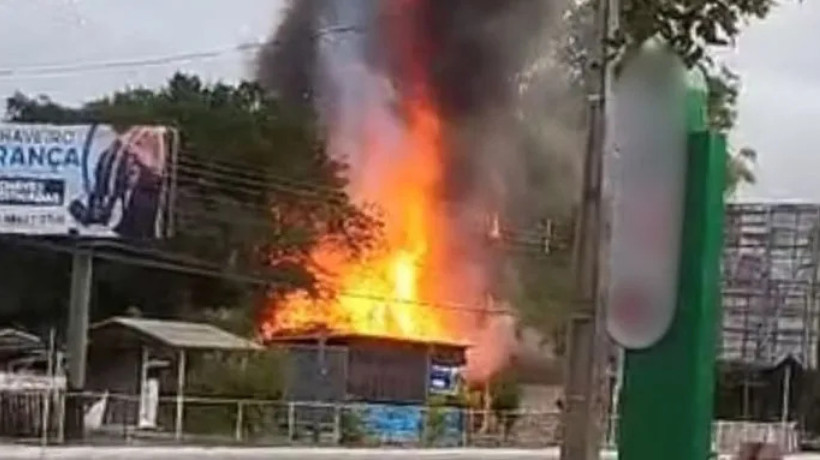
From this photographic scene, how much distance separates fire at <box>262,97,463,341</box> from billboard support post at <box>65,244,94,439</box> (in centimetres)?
854

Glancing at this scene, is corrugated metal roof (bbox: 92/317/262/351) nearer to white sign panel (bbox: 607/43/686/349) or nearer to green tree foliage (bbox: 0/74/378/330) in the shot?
green tree foliage (bbox: 0/74/378/330)

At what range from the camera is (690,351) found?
6680 mm

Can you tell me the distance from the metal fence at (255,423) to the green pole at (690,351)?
2523 cm

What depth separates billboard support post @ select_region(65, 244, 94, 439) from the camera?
32375 mm

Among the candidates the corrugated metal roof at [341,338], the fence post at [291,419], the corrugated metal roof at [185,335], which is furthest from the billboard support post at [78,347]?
the corrugated metal roof at [341,338]

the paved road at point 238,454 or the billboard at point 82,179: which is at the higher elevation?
the billboard at point 82,179

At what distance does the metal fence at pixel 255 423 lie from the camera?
32219 millimetres

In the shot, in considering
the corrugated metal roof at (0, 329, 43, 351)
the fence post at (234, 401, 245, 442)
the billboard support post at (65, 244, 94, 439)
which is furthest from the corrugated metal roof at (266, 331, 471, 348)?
the billboard support post at (65, 244, 94, 439)

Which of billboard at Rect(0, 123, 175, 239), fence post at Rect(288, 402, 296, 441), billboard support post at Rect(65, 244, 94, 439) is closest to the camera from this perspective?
billboard support post at Rect(65, 244, 94, 439)

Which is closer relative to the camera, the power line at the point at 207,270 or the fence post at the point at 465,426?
the fence post at the point at 465,426

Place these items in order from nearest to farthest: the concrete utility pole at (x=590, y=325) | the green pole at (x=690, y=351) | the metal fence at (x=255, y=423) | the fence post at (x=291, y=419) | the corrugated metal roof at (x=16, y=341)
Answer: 1. the green pole at (x=690, y=351)
2. the concrete utility pole at (x=590, y=325)
3. the metal fence at (x=255, y=423)
4. the fence post at (x=291, y=419)
5. the corrugated metal roof at (x=16, y=341)

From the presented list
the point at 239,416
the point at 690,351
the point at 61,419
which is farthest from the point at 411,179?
the point at 690,351

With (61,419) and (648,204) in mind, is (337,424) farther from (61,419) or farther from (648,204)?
(648,204)

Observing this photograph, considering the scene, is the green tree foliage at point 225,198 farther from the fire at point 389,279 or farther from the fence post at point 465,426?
the fence post at point 465,426
